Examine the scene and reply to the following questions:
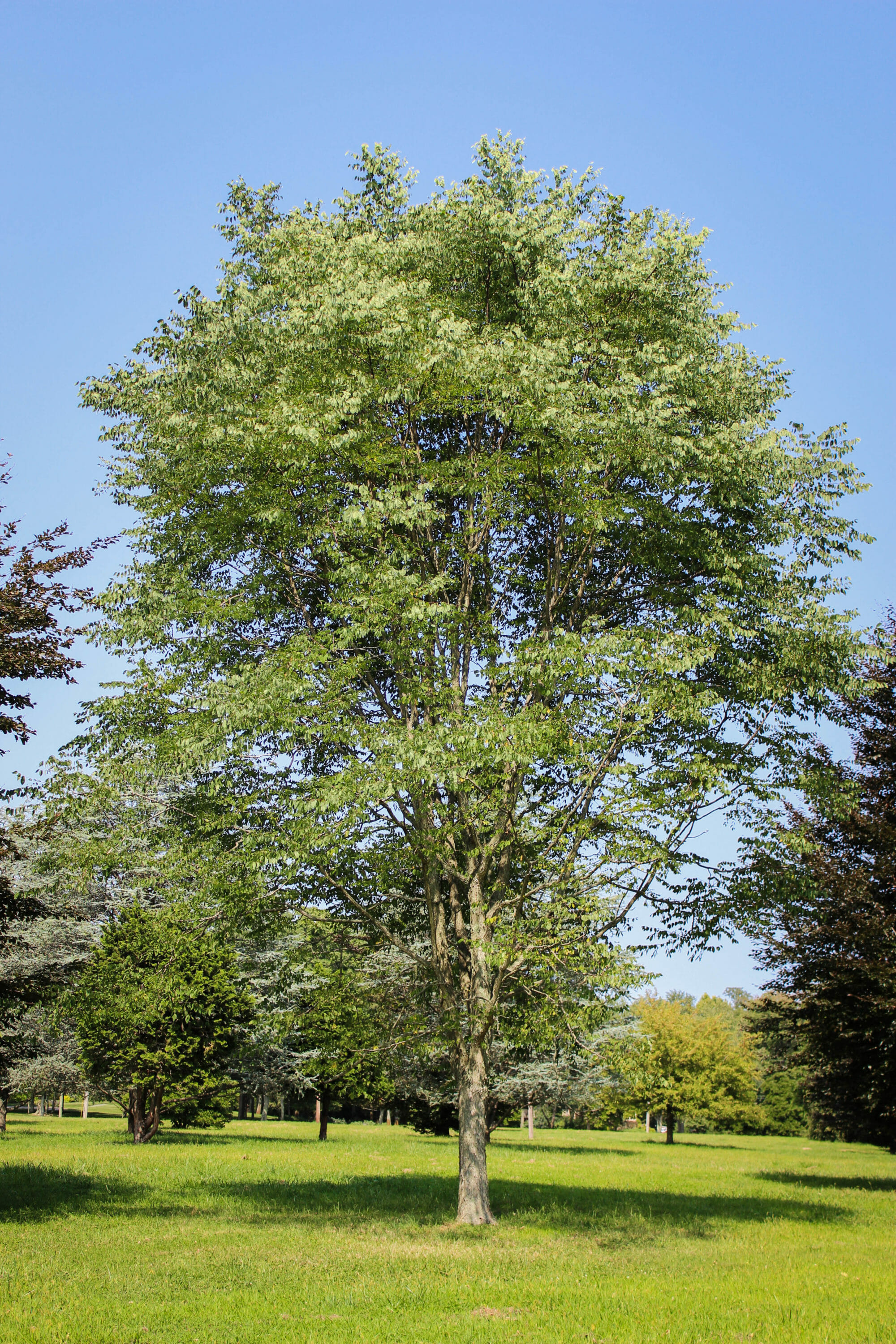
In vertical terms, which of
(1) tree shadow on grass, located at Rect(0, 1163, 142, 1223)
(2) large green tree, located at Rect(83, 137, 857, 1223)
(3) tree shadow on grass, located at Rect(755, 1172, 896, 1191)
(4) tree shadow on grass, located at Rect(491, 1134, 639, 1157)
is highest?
(2) large green tree, located at Rect(83, 137, 857, 1223)

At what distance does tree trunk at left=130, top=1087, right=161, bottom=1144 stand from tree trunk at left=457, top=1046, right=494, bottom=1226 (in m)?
15.0

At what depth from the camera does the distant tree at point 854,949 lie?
1922 cm

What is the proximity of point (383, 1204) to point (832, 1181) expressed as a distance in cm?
1395

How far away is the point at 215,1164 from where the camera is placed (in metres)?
19.2

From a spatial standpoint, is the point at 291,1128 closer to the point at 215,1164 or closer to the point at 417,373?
the point at 215,1164

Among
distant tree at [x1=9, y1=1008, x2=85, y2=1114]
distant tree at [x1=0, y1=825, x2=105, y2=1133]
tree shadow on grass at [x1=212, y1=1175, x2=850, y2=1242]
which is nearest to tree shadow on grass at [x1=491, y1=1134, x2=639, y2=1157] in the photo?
tree shadow on grass at [x1=212, y1=1175, x2=850, y2=1242]

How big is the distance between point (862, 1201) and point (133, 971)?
14463mm

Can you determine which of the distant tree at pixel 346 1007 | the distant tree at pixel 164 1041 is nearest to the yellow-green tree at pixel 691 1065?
the distant tree at pixel 164 1041

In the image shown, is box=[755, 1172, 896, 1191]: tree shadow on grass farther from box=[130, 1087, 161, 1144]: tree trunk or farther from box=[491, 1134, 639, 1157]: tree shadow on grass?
box=[130, 1087, 161, 1144]: tree trunk

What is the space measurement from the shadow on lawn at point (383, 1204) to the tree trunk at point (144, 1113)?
8234 millimetres

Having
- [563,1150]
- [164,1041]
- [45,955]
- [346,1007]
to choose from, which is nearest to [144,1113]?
[164,1041]

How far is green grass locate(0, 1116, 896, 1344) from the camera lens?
7.91 metres

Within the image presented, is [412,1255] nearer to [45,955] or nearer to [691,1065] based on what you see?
[45,955]

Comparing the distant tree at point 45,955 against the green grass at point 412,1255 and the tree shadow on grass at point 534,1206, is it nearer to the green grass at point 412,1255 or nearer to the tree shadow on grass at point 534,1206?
the green grass at point 412,1255
